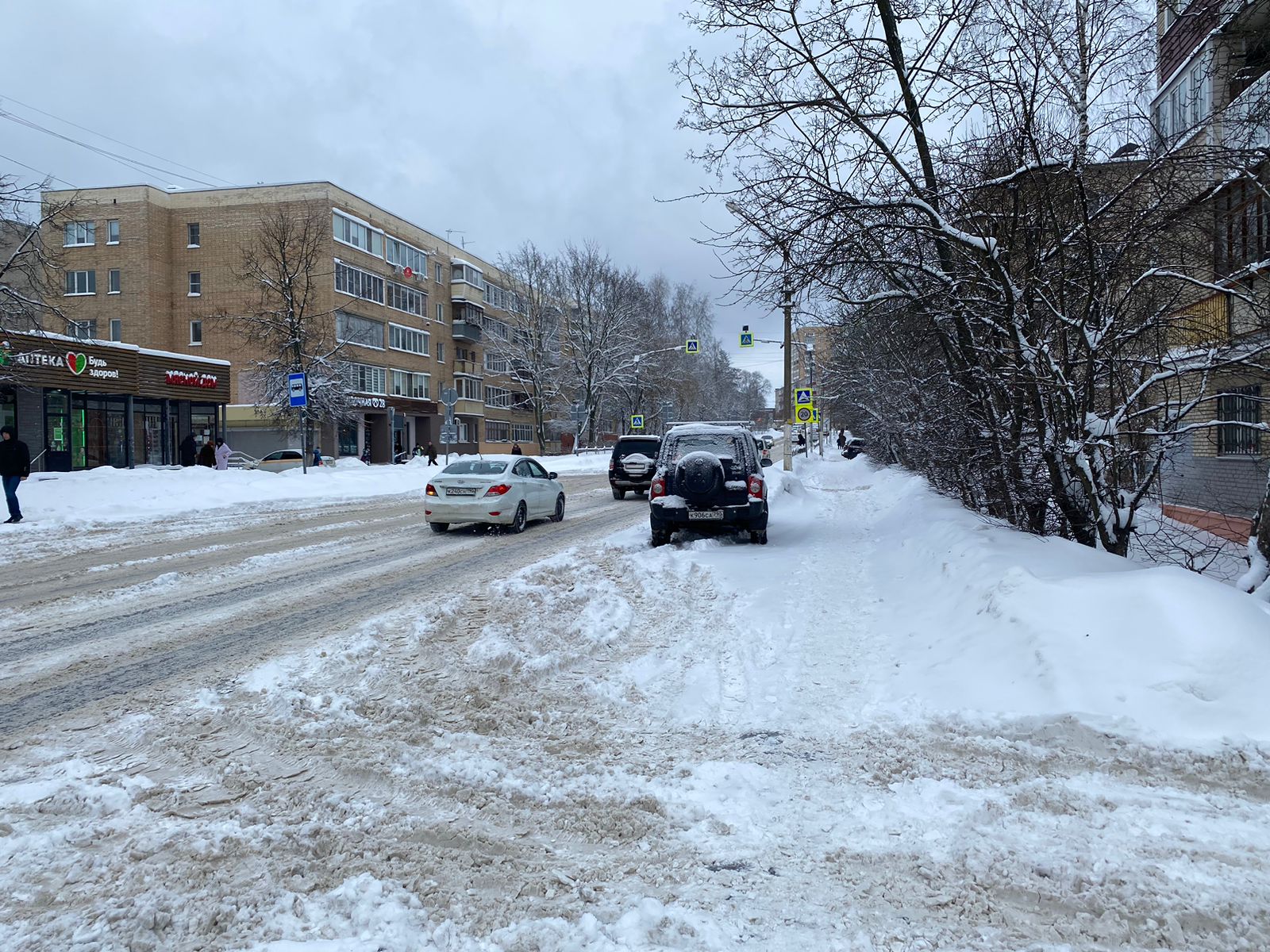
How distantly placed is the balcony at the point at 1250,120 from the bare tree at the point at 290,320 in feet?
107

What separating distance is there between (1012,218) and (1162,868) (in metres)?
6.44

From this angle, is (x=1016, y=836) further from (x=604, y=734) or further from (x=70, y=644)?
(x=70, y=644)

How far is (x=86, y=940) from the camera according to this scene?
2.68m

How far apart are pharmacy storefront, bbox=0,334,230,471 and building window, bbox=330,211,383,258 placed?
645 inches

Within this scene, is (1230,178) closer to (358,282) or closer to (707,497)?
(707,497)

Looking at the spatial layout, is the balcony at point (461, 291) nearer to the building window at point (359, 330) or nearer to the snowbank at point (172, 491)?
the building window at point (359, 330)

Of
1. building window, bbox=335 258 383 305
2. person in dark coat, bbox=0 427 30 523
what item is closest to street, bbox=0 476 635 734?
person in dark coat, bbox=0 427 30 523

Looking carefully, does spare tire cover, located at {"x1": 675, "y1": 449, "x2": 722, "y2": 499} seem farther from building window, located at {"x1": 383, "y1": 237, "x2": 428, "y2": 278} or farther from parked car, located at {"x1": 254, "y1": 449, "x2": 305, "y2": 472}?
building window, located at {"x1": 383, "y1": 237, "x2": 428, "y2": 278}

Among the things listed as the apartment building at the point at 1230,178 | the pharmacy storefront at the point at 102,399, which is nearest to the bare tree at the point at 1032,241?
the apartment building at the point at 1230,178

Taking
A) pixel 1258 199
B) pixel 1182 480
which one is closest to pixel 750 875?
pixel 1258 199

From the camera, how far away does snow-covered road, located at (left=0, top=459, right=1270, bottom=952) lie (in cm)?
288

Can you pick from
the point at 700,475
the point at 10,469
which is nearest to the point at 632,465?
the point at 700,475

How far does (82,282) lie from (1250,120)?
192ft

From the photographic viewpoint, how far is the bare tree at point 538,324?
55500 millimetres
